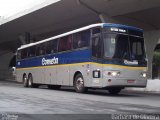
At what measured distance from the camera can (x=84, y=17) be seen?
35.4 meters

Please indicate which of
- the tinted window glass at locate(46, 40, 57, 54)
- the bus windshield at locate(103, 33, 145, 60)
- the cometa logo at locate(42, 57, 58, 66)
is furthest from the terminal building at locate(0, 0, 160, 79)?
the bus windshield at locate(103, 33, 145, 60)

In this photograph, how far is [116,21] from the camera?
108ft

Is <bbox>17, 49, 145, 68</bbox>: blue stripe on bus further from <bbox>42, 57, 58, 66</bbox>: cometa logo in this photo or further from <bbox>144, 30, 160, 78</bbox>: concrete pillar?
<bbox>144, 30, 160, 78</bbox>: concrete pillar

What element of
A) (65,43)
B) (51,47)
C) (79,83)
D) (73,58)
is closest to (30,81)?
(51,47)

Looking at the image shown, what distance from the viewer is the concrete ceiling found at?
29109 mm

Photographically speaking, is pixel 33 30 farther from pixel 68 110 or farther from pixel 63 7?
pixel 68 110

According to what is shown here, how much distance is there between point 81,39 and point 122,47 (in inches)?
100.0

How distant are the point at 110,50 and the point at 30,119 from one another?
29.5 feet

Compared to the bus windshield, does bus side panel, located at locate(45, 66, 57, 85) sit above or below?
below

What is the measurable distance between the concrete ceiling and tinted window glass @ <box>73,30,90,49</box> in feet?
29.4

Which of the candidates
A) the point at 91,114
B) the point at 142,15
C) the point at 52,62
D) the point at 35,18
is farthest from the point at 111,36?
the point at 35,18

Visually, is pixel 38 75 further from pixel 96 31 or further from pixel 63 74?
pixel 96 31

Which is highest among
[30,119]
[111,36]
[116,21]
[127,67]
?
[116,21]

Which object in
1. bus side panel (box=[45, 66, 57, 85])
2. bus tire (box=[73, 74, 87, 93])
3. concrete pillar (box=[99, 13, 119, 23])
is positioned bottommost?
bus tire (box=[73, 74, 87, 93])
